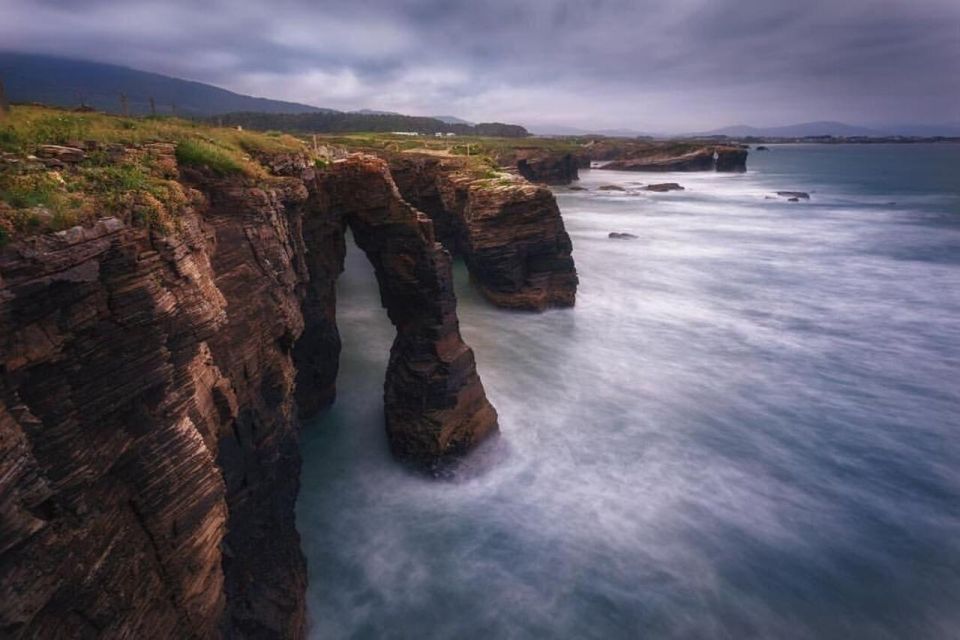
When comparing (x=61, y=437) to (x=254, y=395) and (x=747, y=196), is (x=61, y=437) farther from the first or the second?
(x=747, y=196)

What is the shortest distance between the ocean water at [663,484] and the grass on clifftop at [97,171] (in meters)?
12.6

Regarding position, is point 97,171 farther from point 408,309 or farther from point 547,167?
point 547,167

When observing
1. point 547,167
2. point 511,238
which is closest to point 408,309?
point 511,238

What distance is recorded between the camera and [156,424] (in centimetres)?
895

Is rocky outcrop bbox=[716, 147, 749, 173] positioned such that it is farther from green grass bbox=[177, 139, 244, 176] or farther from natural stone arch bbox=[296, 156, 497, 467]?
→ green grass bbox=[177, 139, 244, 176]

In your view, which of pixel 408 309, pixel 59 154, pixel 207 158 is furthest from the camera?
pixel 408 309

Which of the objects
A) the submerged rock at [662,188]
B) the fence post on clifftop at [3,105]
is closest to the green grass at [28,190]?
the fence post on clifftop at [3,105]

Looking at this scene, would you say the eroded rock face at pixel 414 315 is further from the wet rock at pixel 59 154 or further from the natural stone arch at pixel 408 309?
the wet rock at pixel 59 154

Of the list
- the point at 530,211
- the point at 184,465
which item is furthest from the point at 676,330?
the point at 184,465

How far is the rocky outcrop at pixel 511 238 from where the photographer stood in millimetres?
36562

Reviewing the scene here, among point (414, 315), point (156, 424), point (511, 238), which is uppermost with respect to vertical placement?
point (156, 424)

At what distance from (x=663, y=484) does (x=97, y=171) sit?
20.7m

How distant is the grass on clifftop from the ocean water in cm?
1256

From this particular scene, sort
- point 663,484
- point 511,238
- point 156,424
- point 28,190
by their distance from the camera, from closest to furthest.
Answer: point 28,190 → point 156,424 → point 663,484 → point 511,238
